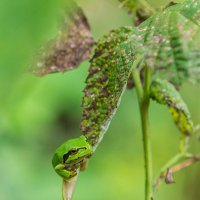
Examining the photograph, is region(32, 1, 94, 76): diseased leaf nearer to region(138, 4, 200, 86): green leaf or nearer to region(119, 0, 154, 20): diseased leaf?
region(119, 0, 154, 20): diseased leaf

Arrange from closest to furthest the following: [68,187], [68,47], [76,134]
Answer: [68,187]
[68,47]
[76,134]

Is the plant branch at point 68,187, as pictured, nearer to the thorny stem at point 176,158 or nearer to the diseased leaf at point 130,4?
the thorny stem at point 176,158

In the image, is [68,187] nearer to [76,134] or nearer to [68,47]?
[68,47]

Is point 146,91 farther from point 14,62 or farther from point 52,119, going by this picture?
point 52,119

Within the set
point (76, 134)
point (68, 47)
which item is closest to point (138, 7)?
point (68, 47)

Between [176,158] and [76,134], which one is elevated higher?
Answer: [176,158]

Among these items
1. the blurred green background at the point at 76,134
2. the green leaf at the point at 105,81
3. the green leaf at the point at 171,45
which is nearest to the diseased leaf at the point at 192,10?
the green leaf at the point at 171,45

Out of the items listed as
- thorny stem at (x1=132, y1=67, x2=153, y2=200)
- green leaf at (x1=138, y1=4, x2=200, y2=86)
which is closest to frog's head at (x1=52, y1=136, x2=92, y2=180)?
thorny stem at (x1=132, y1=67, x2=153, y2=200)
